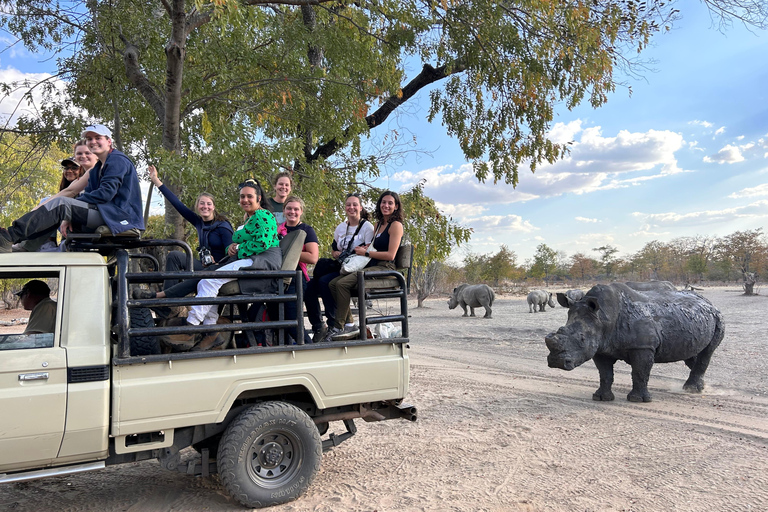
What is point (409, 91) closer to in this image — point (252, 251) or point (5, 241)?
point (252, 251)

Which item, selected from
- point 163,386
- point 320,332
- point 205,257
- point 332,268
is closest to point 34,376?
point 163,386

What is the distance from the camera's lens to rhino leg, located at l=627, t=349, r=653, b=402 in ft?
25.6

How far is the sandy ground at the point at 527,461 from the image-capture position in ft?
14.9

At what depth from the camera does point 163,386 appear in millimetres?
3973

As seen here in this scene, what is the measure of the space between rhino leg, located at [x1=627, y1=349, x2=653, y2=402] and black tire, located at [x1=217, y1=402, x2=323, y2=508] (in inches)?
210

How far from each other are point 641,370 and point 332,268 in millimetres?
4983

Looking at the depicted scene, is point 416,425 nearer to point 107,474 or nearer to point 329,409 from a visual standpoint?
point 329,409

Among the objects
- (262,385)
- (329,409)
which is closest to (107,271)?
(262,385)

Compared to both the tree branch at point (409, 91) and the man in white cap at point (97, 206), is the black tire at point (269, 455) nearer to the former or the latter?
the man in white cap at point (97, 206)

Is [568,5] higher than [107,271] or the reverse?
higher

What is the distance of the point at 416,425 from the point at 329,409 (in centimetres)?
230

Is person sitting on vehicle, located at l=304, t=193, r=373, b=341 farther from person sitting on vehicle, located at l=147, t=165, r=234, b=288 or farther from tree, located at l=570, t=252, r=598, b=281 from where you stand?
tree, located at l=570, t=252, r=598, b=281

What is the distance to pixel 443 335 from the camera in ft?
57.4

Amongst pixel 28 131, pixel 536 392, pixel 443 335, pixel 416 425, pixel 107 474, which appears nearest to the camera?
pixel 107 474
